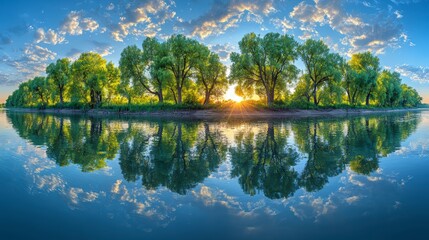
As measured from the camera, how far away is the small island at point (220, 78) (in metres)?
53.7

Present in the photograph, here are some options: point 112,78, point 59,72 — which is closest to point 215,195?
point 112,78

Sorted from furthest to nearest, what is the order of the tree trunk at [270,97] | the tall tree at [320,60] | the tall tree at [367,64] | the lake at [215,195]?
the tall tree at [367,64], the tall tree at [320,60], the tree trunk at [270,97], the lake at [215,195]

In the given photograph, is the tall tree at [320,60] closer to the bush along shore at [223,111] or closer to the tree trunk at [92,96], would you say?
the bush along shore at [223,111]

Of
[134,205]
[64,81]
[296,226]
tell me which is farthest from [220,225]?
[64,81]

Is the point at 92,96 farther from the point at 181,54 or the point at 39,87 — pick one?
the point at 39,87

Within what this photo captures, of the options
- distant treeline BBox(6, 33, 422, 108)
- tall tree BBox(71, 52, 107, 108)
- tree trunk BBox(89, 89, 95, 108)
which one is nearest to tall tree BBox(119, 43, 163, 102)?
distant treeline BBox(6, 33, 422, 108)

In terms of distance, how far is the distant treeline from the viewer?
176ft

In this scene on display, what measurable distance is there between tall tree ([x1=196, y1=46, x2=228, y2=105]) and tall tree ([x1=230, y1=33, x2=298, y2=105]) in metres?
5.77

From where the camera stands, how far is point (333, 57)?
5841cm

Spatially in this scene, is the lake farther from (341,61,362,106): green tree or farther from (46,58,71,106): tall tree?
(46,58,71,106): tall tree

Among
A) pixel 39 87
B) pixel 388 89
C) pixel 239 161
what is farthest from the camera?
pixel 39 87

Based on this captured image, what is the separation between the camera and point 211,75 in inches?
2410

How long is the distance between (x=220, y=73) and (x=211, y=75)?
2349 millimetres

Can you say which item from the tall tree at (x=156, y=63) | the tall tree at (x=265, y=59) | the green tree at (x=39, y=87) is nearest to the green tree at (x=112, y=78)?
→ the tall tree at (x=156, y=63)
